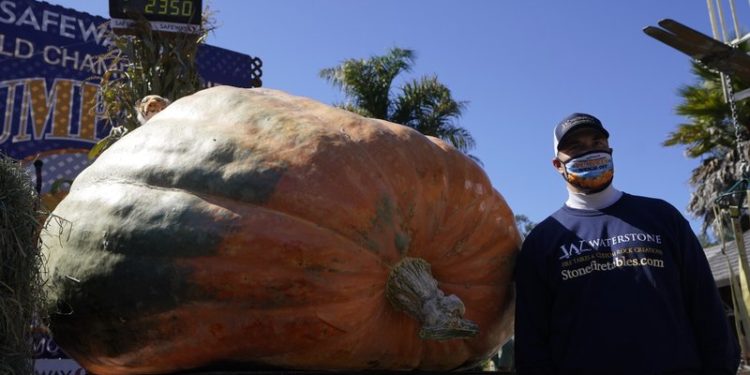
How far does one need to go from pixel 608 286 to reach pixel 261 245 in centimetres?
119

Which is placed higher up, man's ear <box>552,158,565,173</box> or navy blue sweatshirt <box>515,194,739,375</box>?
man's ear <box>552,158,565,173</box>

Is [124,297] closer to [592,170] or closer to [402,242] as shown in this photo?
[402,242]

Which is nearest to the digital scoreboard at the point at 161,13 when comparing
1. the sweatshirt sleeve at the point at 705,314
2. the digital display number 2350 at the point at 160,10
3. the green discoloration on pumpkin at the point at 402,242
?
the digital display number 2350 at the point at 160,10

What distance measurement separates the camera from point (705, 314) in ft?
8.04

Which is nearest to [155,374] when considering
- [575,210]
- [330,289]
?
[330,289]

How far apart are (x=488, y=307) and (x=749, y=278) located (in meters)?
3.78

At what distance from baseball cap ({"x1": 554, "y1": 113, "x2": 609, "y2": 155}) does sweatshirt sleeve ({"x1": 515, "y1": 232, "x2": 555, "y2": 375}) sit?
0.45 m

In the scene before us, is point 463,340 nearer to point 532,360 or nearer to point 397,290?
point 532,360

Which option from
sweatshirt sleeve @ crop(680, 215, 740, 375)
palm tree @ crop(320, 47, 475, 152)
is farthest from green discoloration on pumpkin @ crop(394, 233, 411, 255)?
palm tree @ crop(320, 47, 475, 152)

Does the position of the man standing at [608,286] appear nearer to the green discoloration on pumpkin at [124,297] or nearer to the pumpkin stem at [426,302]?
the pumpkin stem at [426,302]

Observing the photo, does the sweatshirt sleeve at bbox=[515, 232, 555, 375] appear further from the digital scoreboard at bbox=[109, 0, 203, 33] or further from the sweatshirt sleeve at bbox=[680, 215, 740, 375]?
the digital scoreboard at bbox=[109, 0, 203, 33]

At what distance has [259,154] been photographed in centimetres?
223

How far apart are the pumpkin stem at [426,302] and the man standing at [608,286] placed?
1.42ft

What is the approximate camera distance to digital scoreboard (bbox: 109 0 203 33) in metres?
4.47
